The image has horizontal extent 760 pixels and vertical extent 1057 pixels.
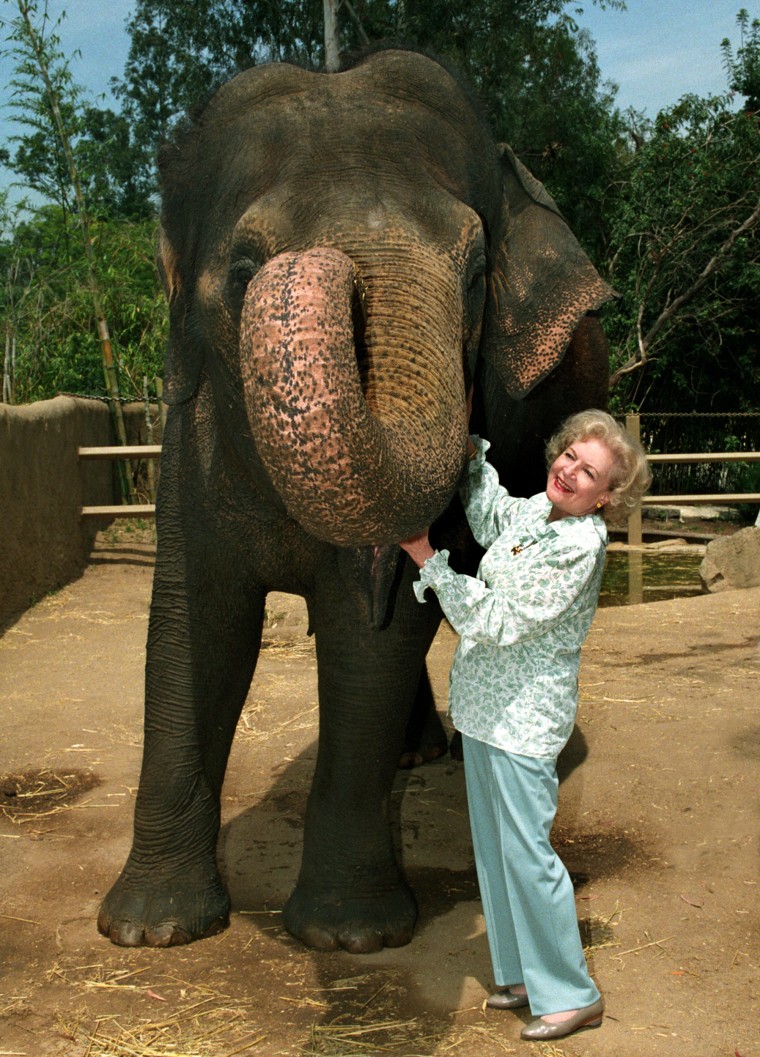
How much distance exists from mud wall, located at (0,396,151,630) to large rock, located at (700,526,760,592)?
496 cm

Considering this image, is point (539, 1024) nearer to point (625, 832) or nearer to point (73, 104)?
point (625, 832)

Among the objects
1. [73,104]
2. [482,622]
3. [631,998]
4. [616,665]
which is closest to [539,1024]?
[631,998]

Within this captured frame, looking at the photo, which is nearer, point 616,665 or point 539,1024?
point 539,1024

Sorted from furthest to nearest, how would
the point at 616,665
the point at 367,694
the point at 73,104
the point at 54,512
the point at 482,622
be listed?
the point at 73,104 → the point at 54,512 → the point at 616,665 → the point at 367,694 → the point at 482,622

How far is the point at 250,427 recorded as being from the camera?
106 inches

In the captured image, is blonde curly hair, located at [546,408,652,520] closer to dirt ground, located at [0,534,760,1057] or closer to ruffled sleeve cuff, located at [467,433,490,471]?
ruffled sleeve cuff, located at [467,433,490,471]

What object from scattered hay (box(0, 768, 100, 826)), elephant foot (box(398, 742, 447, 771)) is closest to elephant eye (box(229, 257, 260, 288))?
scattered hay (box(0, 768, 100, 826))

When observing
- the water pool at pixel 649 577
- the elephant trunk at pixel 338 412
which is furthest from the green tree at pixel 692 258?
the elephant trunk at pixel 338 412

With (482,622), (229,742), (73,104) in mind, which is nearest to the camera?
(482,622)

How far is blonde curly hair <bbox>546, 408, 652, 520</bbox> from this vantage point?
269 centimetres

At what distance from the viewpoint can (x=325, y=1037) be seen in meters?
2.77

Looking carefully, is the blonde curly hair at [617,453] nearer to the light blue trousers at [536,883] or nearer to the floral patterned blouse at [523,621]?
the floral patterned blouse at [523,621]

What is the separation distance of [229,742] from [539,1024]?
1.26m

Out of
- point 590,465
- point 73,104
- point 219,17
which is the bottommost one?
point 590,465
